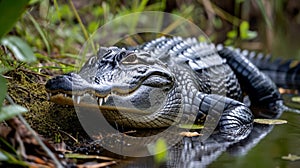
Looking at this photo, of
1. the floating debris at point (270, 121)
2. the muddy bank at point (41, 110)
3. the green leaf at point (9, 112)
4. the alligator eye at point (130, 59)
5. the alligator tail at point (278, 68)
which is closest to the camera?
the green leaf at point (9, 112)

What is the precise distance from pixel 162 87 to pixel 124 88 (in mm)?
335

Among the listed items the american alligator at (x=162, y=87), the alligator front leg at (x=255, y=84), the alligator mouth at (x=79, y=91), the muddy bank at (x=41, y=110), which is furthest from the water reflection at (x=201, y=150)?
the alligator front leg at (x=255, y=84)

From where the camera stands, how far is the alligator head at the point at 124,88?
263 cm

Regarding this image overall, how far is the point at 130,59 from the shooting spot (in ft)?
10.0

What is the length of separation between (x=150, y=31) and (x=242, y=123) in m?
2.76

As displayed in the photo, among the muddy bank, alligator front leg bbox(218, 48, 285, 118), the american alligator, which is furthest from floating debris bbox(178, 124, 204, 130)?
alligator front leg bbox(218, 48, 285, 118)

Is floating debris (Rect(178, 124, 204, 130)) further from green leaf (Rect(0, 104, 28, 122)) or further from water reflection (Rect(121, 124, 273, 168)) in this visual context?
green leaf (Rect(0, 104, 28, 122))

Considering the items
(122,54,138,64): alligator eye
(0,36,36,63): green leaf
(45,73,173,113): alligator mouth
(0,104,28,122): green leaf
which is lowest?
(0,104,28,122): green leaf

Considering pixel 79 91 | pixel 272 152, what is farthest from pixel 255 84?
pixel 79 91

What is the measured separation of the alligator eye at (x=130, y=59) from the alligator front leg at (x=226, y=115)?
59 cm

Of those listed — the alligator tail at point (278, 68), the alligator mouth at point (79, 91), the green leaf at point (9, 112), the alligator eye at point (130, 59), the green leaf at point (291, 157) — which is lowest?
the green leaf at point (291, 157)

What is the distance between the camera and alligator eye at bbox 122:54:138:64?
303cm

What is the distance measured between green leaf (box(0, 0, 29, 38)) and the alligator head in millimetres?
585

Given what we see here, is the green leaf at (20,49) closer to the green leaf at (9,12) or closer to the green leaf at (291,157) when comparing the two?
the green leaf at (9,12)
